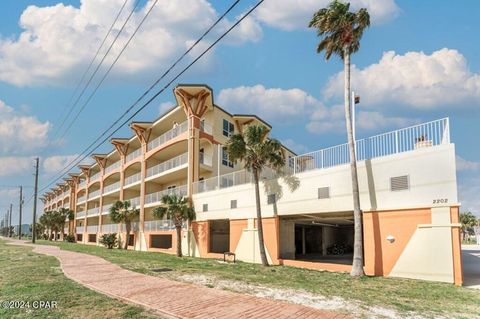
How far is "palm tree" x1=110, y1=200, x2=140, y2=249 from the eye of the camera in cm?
4094

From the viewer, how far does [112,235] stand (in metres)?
41.3

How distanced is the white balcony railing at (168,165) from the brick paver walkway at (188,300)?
21197mm

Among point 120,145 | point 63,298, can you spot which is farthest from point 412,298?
point 120,145

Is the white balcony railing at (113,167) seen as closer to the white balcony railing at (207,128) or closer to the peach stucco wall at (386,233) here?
the white balcony railing at (207,128)

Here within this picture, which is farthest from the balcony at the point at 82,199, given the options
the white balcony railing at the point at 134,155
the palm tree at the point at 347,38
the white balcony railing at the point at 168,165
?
the palm tree at the point at 347,38

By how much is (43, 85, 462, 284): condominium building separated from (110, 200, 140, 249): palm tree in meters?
0.96

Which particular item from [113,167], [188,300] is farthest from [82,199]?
[188,300]

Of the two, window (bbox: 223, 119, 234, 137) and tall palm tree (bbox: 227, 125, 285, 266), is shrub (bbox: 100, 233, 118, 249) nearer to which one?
window (bbox: 223, 119, 234, 137)

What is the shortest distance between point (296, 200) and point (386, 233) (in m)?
6.42

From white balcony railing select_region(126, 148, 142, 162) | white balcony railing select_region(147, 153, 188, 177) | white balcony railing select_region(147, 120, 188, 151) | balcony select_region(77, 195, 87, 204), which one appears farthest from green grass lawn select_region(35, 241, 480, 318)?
balcony select_region(77, 195, 87, 204)

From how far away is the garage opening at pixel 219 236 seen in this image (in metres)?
32.9

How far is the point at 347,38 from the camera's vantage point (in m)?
19.0

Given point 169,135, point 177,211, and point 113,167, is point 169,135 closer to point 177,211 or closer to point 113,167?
point 177,211

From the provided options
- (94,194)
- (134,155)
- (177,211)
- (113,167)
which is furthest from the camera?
(94,194)
